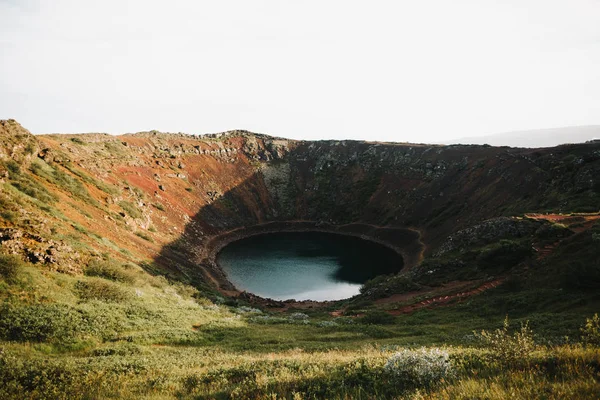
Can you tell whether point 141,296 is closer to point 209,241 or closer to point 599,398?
point 599,398

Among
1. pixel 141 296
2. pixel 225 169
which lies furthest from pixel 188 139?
pixel 141 296

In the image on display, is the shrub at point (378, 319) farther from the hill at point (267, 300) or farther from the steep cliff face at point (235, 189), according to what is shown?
the steep cliff face at point (235, 189)

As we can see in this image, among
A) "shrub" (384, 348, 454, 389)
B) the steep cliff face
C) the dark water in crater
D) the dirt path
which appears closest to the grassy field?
"shrub" (384, 348, 454, 389)

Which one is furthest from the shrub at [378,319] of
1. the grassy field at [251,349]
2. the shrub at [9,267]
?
the shrub at [9,267]

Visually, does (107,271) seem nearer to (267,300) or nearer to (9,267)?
(9,267)

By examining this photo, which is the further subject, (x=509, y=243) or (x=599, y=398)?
(x=509, y=243)

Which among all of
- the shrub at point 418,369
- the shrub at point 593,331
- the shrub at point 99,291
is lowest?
the shrub at point 99,291

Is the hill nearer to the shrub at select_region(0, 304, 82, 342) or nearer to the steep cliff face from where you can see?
the shrub at select_region(0, 304, 82, 342)
